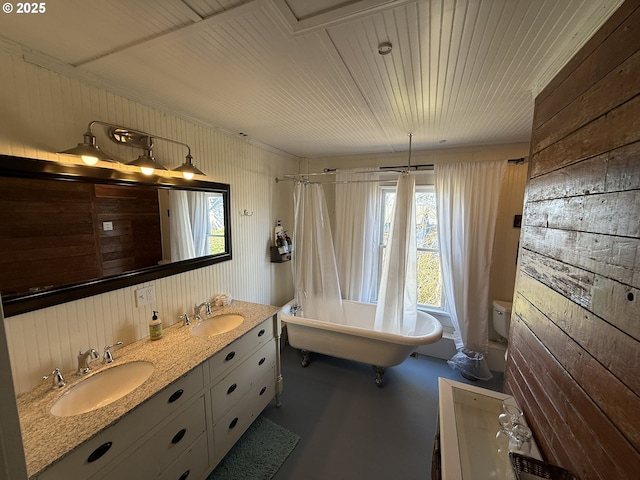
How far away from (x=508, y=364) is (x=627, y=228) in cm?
117

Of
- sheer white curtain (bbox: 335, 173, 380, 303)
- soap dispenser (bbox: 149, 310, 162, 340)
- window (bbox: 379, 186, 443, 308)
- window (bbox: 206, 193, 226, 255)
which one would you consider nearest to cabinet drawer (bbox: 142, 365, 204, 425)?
soap dispenser (bbox: 149, 310, 162, 340)

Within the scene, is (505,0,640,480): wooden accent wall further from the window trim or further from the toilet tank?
Answer: the window trim

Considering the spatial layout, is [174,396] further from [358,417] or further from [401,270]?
[401,270]

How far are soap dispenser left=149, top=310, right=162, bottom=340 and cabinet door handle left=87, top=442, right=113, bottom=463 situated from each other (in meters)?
0.68

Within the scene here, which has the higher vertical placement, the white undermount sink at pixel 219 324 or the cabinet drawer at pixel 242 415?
the white undermount sink at pixel 219 324

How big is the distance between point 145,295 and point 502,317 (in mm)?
3207

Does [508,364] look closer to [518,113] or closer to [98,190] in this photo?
[518,113]

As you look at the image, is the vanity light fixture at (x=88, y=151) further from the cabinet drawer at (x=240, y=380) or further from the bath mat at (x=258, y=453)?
the bath mat at (x=258, y=453)

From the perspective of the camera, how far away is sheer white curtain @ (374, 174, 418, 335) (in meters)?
2.31

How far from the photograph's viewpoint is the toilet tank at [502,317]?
2.54 metres

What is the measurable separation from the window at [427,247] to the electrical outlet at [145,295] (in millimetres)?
2448

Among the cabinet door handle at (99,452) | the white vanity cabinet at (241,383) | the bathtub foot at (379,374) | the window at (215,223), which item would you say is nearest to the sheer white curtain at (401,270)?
the bathtub foot at (379,374)

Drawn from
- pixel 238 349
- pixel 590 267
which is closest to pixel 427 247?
pixel 590 267

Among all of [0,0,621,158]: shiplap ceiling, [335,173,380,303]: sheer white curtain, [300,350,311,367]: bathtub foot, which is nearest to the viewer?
[0,0,621,158]: shiplap ceiling
